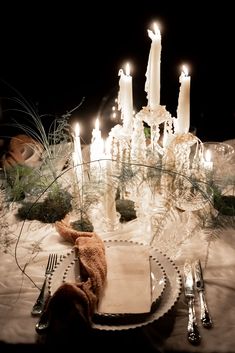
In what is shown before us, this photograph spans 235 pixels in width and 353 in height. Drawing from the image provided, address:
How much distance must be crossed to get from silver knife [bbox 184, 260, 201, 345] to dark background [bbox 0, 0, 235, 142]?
312cm

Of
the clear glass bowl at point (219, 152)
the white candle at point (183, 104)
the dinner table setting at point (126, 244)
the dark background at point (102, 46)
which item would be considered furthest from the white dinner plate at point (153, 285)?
the dark background at point (102, 46)

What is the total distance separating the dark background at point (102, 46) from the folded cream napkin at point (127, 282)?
307cm

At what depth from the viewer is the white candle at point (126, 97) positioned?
124 centimetres

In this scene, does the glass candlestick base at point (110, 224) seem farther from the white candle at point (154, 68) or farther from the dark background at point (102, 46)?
the dark background at point (102, 46)

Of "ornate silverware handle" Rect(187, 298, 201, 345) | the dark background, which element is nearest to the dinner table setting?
"ornate silverware handle" Rect(187, 298, 201, 345)

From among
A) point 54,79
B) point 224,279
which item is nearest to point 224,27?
point 54,79

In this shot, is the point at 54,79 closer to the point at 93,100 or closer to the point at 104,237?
the point at 93,100

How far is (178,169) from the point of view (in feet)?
4.02

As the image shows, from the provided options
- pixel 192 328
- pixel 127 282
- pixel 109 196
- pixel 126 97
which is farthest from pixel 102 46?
pixel 192 328

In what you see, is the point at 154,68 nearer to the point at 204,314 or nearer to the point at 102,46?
the point at 204,314

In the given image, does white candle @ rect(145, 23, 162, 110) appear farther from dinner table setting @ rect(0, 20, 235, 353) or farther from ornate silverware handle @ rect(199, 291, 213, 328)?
ornate silverware handle @ rect(199, 291, 213, 328)

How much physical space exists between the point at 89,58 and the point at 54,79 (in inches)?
17.9

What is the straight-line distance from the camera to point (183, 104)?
123cm

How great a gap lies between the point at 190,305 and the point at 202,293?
6 centimetres
